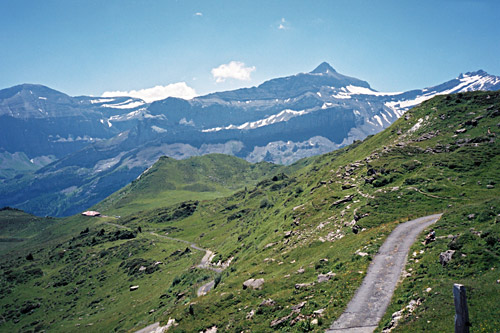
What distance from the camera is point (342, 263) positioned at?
112ft

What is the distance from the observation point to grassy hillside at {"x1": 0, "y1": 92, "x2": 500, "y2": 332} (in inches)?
969

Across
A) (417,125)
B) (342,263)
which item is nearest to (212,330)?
(342,263)

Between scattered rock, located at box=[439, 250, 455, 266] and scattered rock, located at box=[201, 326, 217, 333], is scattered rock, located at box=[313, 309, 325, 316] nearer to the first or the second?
scattered rock, located at box=[439, 250, 455, 266]

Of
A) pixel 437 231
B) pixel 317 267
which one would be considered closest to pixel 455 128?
pixel 437 231

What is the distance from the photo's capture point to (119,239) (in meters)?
175

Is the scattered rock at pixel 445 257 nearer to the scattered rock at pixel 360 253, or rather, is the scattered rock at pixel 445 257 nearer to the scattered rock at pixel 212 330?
the scattered rock at pixel 360 253

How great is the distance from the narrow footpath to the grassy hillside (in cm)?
85

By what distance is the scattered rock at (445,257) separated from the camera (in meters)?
25.6

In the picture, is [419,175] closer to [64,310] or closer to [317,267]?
[317,267]

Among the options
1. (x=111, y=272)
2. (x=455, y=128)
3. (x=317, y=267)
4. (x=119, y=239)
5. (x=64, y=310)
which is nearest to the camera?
(x=317, y=267)

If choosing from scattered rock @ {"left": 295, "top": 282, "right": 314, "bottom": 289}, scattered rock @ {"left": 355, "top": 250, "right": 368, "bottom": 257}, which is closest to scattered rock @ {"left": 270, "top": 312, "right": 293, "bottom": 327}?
Answer: scattered rock @ {"left": 295, "top": 282, "right": 314, "bottom": 289}

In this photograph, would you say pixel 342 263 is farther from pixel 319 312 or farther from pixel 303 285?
pixel 319 312

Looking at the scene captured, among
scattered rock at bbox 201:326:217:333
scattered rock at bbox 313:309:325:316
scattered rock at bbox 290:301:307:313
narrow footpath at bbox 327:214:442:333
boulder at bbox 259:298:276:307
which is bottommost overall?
scattered rock at bbox 201:326:217:333

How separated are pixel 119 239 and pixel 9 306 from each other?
225 feet
